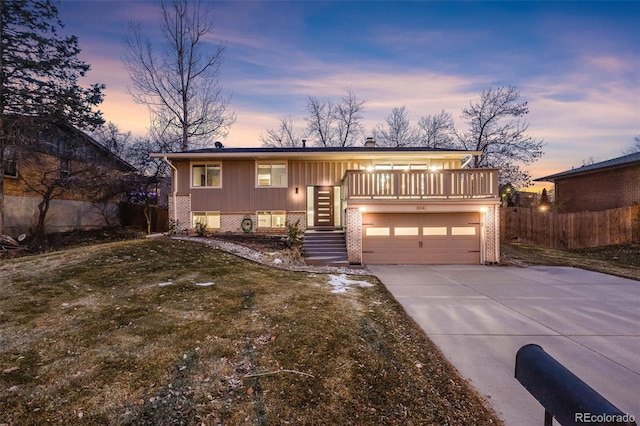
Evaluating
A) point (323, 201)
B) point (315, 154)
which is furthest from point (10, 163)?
point (323, 201)

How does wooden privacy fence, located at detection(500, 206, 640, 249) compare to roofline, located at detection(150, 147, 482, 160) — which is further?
wooden privacy fence, located at detection(500, 206, 640, 249)

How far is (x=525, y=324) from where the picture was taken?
14.5 feet

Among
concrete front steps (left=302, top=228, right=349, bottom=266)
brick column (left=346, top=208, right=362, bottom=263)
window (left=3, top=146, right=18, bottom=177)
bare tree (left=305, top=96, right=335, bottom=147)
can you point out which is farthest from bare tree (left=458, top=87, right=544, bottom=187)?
window (left=3, top=146, right=18, bottom=177)

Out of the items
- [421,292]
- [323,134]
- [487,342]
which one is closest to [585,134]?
[323,134]

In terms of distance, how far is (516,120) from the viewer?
20.0 metres

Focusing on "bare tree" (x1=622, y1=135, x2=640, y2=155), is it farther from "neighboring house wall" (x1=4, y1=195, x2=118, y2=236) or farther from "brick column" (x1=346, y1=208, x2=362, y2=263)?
"neighboring house wall" (x1=4, y1=195, x2=118, y2=236)

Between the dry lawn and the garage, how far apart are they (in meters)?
4.15

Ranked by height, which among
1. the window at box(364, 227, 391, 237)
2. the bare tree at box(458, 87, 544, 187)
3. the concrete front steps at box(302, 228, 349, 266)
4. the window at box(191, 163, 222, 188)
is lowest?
the concrete front steps at box(302, 228, 349, 266)

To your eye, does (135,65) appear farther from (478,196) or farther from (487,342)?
(487,342)

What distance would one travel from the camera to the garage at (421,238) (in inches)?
388

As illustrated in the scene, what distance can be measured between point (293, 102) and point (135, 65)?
11004 millimetres

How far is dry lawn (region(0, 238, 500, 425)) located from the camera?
7.75 ft

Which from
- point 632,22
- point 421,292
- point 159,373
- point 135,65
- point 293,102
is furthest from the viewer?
point 293,102

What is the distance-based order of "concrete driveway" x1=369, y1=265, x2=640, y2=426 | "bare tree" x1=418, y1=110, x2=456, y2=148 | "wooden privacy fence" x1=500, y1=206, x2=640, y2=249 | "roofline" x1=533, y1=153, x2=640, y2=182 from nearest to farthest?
"concrete driveway" x1=369, y1=265, x2=640, y2=426 < "wooden privacy fence" x1=500, y1=206, x2=640, y2=249 < "roofline" x1=533, y1=153, x2=640, y2=182 < "bare tree" x1=418, y1=110, x2=456, y2=148
